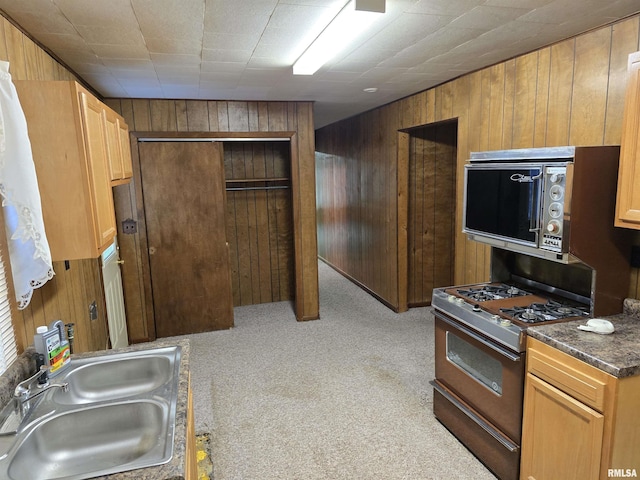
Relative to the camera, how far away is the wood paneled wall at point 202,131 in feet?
13.2

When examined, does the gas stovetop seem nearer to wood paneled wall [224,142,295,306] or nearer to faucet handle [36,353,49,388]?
faucet handle [36,353,49,388]

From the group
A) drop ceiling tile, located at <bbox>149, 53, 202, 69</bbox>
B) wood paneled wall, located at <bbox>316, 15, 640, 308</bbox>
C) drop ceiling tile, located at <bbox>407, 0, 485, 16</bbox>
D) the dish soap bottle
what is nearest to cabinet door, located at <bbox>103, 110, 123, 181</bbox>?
drop ceiling tile, located at <bbox>149, 53, 202, 69</bbox>

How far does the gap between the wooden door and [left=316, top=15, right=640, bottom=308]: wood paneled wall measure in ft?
6.19

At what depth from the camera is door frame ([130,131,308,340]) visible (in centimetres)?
405

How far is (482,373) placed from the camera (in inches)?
89.1

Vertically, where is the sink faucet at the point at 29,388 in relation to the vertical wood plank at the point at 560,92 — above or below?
below

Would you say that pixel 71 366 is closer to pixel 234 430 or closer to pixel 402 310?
pixel 234 430

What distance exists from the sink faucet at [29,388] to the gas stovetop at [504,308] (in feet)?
A: 6.32

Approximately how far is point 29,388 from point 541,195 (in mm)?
2343

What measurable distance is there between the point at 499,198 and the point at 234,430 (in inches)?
85.8

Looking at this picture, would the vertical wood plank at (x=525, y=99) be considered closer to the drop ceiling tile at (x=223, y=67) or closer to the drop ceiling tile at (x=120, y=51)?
the drop ceiling tile at (x=223, y=67)

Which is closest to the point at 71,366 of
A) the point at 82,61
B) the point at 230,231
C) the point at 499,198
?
the point at 82,61

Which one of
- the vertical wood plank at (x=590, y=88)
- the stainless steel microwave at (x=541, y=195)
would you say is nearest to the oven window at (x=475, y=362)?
the stainless steel microwave at (x=541, y=195)

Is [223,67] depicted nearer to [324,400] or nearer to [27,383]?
[27,383]
